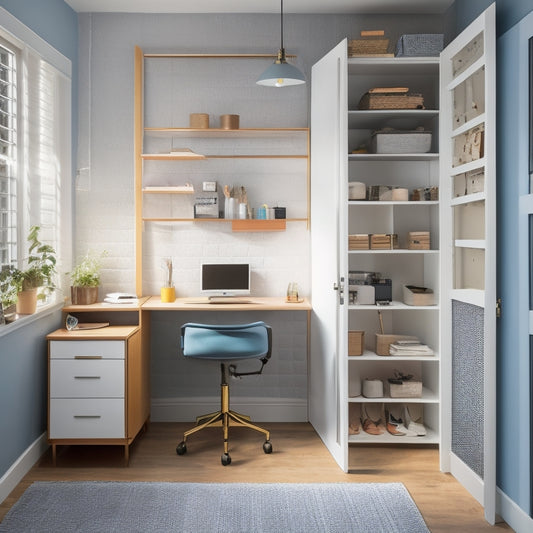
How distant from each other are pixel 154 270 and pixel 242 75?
5.03 ft

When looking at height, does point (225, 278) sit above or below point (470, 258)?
below

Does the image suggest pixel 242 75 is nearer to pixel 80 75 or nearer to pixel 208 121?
pixel 208 121

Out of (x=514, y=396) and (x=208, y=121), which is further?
(x=208, y=121)

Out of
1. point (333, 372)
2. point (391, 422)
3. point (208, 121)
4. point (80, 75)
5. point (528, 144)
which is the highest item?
point (80, 75)

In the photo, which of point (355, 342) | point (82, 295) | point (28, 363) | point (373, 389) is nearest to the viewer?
point (28, 363)

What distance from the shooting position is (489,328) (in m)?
2.86

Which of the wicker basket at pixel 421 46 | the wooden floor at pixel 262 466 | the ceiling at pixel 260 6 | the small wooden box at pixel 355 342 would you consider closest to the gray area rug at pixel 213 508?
the wooden floor at pixel 262 466

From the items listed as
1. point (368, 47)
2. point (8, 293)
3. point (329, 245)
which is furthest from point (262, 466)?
point (368, 47)

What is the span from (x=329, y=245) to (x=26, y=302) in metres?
1.79

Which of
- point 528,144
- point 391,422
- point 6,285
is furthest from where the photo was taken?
point 391,422

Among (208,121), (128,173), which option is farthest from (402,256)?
(128,173)

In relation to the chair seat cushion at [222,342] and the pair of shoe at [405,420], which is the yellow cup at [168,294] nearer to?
the chair seat cushion at [222,342]

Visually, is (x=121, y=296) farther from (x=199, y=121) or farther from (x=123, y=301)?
(x=199, y=121)

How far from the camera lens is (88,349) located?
3.56 m
